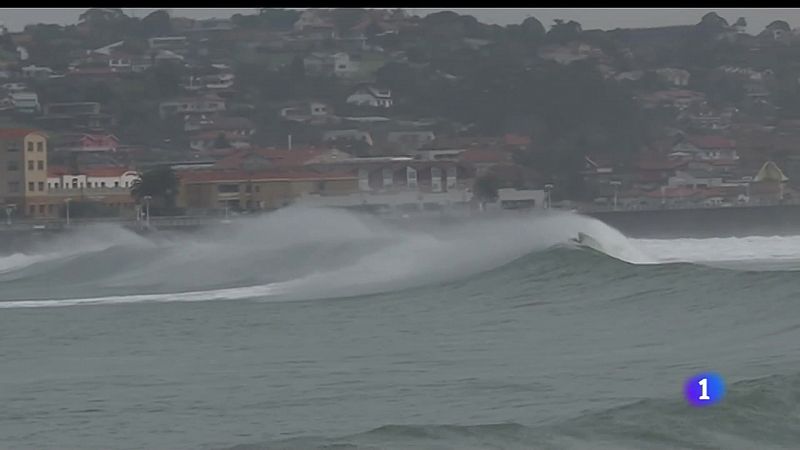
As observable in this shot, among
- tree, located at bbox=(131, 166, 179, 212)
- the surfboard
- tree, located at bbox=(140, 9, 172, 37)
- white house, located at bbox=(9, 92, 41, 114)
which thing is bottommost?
tree, located at bbox=(131, 166, 179, 212)

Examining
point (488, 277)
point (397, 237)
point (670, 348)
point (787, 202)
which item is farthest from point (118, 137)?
point (670, 348)

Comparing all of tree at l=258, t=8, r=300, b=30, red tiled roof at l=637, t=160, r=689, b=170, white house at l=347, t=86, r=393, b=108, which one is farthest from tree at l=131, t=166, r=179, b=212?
tree at l=258, t=8, r=300, b=30

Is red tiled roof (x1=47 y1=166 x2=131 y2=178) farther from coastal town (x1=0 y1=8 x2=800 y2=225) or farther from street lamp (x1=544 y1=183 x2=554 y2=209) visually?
street lamp (x1=544 y1=183 x2=554 y2=209)

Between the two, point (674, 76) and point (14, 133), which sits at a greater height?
point (674, 76)

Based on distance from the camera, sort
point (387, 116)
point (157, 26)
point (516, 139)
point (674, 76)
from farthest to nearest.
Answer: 1. point (157, 26)
2. point (674, 76)
3. point (387, 116)
4. point (516, 139)

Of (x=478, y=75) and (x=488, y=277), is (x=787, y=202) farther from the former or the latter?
(x=488, y=277)

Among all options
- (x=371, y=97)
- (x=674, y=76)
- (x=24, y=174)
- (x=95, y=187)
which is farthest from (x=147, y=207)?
(x=674, y=76)

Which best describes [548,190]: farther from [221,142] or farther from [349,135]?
[221,142]

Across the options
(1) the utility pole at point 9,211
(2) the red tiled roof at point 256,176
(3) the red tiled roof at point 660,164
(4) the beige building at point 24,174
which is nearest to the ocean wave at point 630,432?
(1) the utility pole at point 9,211
